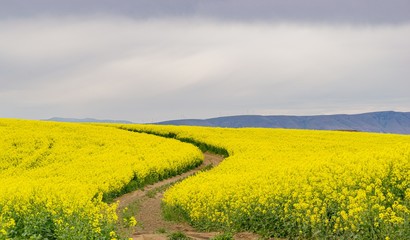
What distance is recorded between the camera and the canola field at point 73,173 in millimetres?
12375

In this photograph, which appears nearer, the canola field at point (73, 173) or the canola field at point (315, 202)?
the canola field at point (315, 202)

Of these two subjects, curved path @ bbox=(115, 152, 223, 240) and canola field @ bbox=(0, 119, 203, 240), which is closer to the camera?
canola field @ bbox=(0, 119, 203, 240)

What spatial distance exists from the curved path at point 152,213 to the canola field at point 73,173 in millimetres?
691

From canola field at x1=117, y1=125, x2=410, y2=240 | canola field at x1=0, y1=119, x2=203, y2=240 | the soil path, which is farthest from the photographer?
the soil path

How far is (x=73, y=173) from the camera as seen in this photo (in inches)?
991

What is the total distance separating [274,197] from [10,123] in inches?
1646

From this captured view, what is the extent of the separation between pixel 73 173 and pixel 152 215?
7.87 meters

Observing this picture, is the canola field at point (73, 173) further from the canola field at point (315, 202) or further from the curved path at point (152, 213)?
the canola field at point (315, 202)

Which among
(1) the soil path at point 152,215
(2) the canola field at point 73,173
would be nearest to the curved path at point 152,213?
(1) the soil path at point 152,215

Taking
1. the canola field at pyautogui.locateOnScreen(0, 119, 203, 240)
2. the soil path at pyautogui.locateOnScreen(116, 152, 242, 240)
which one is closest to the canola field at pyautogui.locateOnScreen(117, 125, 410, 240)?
the soil path at pyautogui.locateOnScreen(116, 152, 242, 240)

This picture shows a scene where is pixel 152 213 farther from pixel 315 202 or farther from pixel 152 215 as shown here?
pixel 315 202

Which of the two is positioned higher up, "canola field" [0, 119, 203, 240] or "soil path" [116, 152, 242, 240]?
"canola field" [0, 119, 203, 240]

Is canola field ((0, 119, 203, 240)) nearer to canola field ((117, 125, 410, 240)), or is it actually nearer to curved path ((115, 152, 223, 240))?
curved path ((115, 152, 223, 240))

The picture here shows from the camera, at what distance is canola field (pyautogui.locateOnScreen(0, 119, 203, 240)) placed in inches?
487
